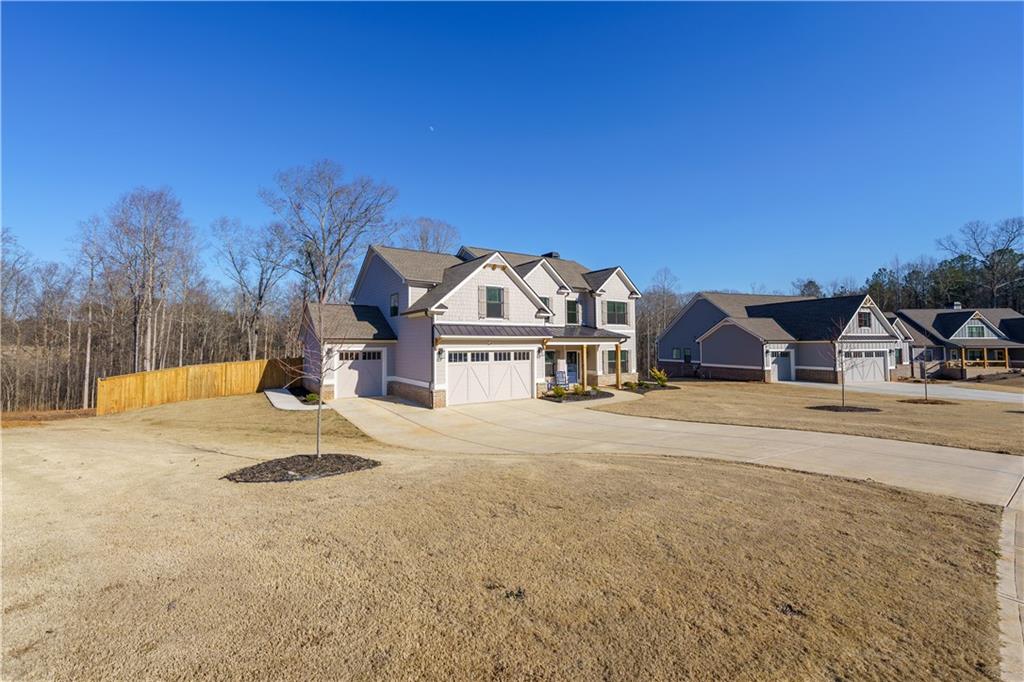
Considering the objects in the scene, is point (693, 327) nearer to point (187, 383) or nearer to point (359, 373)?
point (359, 373)

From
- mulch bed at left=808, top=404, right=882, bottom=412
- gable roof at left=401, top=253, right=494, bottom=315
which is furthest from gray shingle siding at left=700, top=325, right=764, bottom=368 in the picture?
gable roof at left=401, top=253, right=494, bottom=315

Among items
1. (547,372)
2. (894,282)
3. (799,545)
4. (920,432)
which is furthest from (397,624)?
(894,282)

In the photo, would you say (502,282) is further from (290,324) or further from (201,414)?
(290,324)

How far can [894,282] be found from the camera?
2292 inches

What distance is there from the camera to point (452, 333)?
19.2m

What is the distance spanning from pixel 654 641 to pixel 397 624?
2117 millimetres

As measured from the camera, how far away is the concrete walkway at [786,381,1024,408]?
2238 cm

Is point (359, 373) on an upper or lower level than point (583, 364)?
lower

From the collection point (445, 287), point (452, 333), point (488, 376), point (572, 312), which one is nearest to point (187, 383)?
point (445, 287)

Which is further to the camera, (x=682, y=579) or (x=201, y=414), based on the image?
(x=201, y=414)

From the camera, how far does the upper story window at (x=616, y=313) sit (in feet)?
94.8

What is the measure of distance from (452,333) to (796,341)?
2676 cm

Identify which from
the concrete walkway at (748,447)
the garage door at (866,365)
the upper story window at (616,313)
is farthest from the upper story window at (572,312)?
the garage door at (866,365)

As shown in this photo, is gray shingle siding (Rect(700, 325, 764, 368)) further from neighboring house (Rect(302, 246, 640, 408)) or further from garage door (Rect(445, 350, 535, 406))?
garage door (Rect(445, 350, 535, 406))
